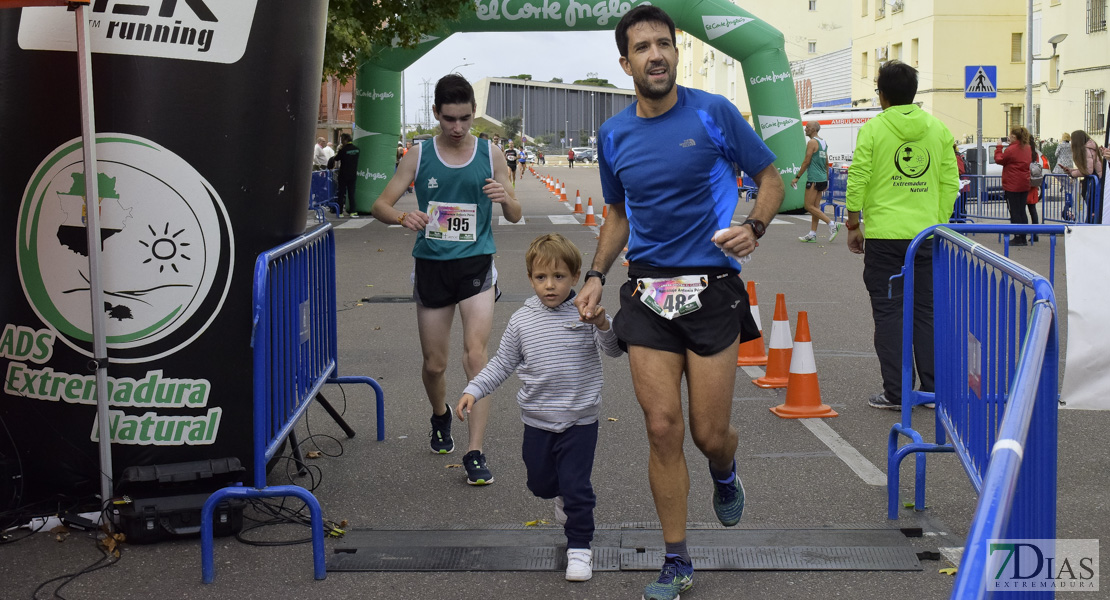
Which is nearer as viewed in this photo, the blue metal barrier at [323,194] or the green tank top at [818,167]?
the green tank top at [818,167]

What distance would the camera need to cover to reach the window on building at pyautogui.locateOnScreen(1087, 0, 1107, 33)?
39094 millimetres

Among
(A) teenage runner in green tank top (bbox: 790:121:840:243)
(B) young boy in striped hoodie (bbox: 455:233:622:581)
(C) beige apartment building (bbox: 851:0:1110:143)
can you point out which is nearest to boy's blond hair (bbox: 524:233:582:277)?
(B) young boy in striped hoodie (bbox: 455:233:622:581)

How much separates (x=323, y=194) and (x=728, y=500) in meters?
22.8

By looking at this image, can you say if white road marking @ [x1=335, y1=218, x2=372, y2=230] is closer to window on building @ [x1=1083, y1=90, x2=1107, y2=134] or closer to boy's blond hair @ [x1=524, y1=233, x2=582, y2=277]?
boy's blond hair @ [x1=524, y1=233, x2=582, y2=277]

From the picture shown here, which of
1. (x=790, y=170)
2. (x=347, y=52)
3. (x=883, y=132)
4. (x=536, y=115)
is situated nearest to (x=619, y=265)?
(x=347, y=52)

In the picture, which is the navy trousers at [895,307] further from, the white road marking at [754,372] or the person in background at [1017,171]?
the person in background at [1017,171]

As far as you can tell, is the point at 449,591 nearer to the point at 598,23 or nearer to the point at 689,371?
the point at 689,371

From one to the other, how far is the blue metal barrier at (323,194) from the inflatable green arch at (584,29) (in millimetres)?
1064

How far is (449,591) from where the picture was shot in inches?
165

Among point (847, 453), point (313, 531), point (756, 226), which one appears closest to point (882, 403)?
point (847, 453)

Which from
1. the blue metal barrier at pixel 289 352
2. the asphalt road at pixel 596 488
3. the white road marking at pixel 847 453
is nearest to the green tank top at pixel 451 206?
the blue metal barrier at pixel 289 352

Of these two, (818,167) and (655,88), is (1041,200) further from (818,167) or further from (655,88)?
(655,88)

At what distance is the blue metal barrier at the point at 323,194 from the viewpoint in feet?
83.2

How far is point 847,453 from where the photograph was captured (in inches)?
237
